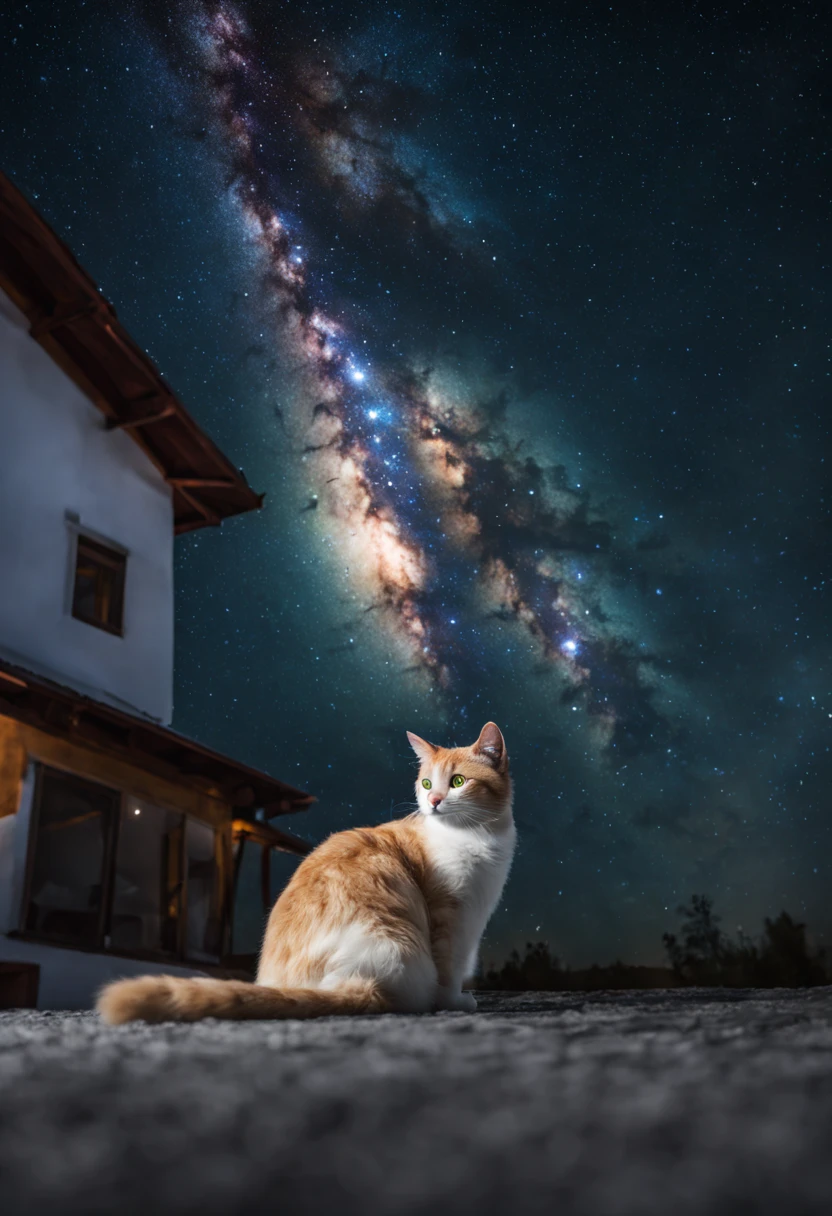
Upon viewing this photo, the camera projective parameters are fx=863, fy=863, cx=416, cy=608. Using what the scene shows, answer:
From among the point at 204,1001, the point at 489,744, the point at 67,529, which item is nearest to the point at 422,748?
the point at 489,744

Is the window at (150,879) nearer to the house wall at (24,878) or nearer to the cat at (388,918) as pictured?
the house wall at (24,878)

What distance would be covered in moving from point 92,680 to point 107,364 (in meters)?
3.95

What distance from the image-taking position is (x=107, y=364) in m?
10.6

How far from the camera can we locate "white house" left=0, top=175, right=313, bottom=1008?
7.80 meters

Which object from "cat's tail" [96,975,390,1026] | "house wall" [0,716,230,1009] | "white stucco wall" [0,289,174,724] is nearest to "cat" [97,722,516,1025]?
"cat's tail" [96,975,390,1026]

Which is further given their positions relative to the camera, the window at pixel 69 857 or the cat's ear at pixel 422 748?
the window at pixel 69 857

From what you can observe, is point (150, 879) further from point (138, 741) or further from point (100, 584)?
point (100, 584)

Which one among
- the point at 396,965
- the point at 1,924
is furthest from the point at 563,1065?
the point at 1,924

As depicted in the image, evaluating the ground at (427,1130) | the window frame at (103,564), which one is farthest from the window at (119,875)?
the ground at (427,1130)

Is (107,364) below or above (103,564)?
above

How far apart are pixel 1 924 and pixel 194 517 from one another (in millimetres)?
6604

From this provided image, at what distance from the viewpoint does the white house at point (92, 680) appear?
25.6 ft

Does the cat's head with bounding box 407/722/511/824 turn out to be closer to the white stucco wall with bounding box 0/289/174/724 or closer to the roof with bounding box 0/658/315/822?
the roof with bounding box 0/658/315/822

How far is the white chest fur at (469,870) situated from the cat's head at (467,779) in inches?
2.9
